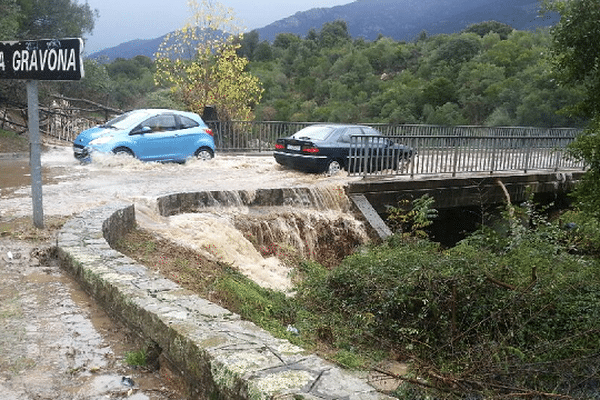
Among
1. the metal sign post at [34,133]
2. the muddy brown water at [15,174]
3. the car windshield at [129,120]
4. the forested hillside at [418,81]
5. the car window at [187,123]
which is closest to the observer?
the metal sign post at [34,133]

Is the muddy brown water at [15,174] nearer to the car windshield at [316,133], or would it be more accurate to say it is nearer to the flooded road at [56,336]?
the flooded road at [56,336]

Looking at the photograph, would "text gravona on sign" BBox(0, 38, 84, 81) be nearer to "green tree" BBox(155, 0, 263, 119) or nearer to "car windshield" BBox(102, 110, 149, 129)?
"car windshield" BBox(102, 110, 149, 129)

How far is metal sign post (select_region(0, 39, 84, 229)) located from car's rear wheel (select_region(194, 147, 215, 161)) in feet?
33.0

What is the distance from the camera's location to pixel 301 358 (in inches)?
138

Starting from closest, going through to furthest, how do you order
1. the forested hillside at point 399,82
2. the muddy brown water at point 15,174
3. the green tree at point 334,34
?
the muddy brown water at point 15,174
the forested hillside at point 399,82
the green tree at point 334,34

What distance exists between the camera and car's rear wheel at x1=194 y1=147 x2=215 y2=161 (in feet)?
57.1

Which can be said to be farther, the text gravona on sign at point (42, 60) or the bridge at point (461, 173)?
the bridge at point (461, 173)

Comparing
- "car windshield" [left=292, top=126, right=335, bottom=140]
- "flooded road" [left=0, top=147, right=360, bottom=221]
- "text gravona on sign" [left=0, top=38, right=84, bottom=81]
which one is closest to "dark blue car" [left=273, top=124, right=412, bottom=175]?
"car windshield" [left=292, top=126, right=335, bottom=140]

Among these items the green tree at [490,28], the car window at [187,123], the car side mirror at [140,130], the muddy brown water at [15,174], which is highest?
the green tree at [490,28]

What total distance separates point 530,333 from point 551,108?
3792cm

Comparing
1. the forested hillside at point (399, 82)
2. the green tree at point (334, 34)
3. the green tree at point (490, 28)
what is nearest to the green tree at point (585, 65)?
the forested hillside at point (399, 82)

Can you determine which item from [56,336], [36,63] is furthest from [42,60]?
[56,336]

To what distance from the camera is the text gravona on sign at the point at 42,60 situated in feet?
21.7

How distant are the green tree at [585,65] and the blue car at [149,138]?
10.8m
